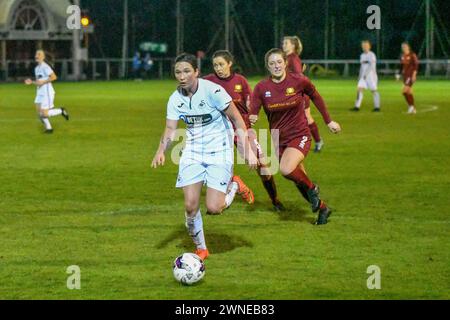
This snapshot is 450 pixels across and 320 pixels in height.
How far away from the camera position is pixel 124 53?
68125mm

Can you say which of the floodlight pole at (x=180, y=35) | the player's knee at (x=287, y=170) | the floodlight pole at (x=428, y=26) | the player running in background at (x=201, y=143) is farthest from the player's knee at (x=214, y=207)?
the floodlight pole at (x=180, y=35)

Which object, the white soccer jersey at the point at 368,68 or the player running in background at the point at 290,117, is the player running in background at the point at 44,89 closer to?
the white soccer jersey at the point at 368,68

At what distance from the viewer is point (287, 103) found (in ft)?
40.2

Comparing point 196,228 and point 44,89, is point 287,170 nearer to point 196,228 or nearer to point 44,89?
point 196,228

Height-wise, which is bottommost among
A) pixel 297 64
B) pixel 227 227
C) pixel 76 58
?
pixel 227 227

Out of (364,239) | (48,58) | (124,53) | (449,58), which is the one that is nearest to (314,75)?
(449,58)

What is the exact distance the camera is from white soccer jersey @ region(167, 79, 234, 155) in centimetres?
979

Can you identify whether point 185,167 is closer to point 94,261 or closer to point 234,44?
point 94,261

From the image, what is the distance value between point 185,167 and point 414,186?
6.44 metres

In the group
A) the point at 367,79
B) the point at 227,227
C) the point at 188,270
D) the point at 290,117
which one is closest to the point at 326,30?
the point at 367,79

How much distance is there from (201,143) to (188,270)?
1.60 meters

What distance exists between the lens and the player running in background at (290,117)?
1210cm

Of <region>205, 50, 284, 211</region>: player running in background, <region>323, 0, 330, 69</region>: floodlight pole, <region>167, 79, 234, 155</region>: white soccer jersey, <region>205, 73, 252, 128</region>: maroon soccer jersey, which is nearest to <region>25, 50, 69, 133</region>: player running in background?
<region>205, 50, 284, 211</region>: player running in background

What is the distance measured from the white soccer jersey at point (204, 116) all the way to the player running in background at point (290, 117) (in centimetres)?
209
